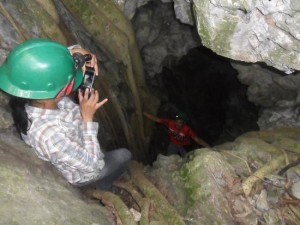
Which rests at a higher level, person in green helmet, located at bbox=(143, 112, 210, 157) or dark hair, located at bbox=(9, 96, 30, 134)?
dark hair, located at bbox=(9, 96, 30, 134)

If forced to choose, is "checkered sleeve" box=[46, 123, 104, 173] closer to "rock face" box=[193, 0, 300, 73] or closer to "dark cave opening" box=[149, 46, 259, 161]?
"rock face" box=[193, 0, 300, 73]

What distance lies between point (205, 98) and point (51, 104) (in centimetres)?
459

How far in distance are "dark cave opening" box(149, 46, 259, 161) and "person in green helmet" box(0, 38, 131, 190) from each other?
3.61m

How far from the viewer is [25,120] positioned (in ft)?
7.37

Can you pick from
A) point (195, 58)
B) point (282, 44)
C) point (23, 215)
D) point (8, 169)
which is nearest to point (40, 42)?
point (8, 169)

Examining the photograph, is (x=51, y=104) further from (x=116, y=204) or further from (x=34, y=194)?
(x=116, y=204)

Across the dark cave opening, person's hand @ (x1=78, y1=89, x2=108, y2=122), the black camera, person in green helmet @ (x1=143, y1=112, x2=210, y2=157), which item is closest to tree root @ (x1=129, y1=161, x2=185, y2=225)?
person's hand @ (x1=78, y1=89, x2=108, y2=122)

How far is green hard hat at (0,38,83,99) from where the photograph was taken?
2.15 metres

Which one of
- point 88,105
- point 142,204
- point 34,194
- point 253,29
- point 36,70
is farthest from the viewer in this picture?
point 253,29

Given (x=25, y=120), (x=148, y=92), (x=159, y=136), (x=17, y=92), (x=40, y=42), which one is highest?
(x=40, y=42)

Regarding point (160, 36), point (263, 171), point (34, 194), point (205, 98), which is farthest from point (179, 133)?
point (34, 194)

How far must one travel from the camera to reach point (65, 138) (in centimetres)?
225

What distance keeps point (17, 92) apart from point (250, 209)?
6.64 feet

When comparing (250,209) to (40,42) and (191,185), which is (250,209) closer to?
(191,185)
